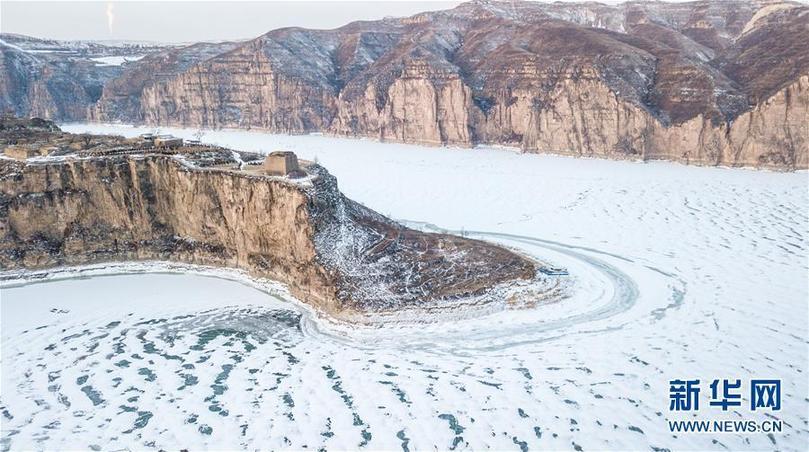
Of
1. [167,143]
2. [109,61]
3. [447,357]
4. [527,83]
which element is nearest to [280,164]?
[167,143]

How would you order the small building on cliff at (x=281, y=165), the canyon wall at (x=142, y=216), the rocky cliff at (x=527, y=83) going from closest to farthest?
the canyon wall at (x=142, y=216) → the small building on cliff at (x=281, y=165) → the rocky cliff at (x=527, y=83)

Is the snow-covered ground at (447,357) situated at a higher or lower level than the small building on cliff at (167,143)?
lower

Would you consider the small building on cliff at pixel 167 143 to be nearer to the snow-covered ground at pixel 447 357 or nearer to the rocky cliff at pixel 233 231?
the rocky cliff at pixel 233 231

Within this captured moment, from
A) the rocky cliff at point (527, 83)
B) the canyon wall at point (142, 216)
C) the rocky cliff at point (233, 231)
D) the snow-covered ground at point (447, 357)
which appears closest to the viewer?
the snow-covered ground at point (447, 357)

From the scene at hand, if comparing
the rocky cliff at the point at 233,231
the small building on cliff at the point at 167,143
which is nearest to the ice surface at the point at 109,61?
the small building on cliff at the point at 167,143

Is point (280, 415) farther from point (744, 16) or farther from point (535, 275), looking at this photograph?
point (744, 16)

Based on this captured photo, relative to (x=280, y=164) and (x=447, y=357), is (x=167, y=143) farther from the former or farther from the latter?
(x=447, y=357)

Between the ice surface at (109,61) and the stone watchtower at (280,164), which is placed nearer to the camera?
the stone watchtower at (280,164)
